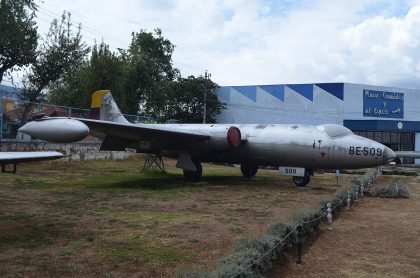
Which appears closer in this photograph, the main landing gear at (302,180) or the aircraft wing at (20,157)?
the aircraft wing at (20,157)

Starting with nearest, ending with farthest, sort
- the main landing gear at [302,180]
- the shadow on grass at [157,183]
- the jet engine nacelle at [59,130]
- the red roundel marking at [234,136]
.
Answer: the jet engine nacelle at [59,130] → the shadow on grass at [157,183] → the red roundel marking at [234,136] → the main landing gear at [302,180]

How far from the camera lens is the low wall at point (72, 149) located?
912 inches

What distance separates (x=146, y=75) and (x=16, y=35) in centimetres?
2161

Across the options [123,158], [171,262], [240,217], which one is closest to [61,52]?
[123,158]

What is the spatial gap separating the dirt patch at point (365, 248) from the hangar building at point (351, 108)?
40716mm

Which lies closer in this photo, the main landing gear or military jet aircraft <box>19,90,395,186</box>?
military jet aircraft <box>19,90,395,186</box>

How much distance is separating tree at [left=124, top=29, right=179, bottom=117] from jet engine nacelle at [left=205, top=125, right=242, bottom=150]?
32.0 meters

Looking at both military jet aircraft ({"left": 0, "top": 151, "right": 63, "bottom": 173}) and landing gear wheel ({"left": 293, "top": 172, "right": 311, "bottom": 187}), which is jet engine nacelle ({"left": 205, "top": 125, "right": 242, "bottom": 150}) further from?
military jet aircraft ({"left": 0, "top": 151, "right": 63, "bottom": 173})

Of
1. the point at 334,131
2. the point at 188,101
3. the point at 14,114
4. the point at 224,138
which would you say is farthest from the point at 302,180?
the point at 188,101

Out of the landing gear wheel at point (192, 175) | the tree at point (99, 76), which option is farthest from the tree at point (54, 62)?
the landing gear wheel at point (192, 175)

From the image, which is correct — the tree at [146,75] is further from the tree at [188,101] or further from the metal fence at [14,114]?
the metal fence at [14,114]

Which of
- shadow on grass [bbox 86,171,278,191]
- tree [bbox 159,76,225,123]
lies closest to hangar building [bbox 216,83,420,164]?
tree [bbox 159,76,225,123]

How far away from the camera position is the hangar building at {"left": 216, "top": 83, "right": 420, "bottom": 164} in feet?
168

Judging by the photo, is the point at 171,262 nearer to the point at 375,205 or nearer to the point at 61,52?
the point at 375,205
